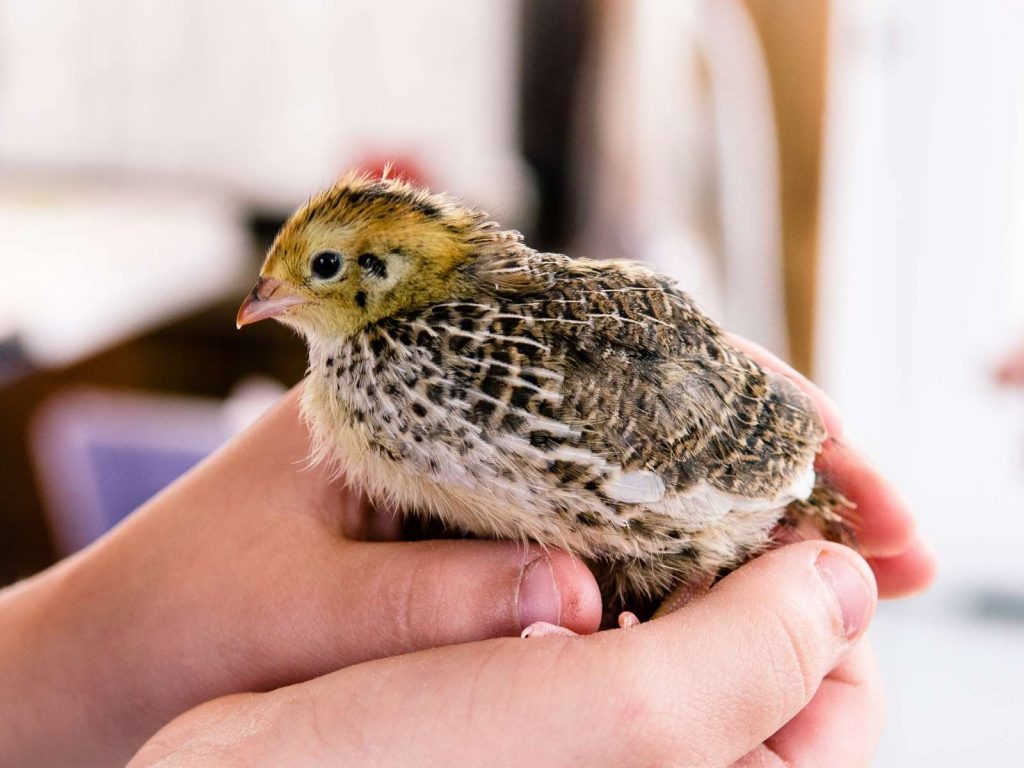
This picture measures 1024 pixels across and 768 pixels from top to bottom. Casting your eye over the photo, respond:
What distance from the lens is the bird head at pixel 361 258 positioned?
2.68ft

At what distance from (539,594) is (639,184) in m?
2.46

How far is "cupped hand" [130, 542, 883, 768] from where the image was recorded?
2.37 ft

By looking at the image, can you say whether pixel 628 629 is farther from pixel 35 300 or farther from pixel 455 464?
pixel 35 300

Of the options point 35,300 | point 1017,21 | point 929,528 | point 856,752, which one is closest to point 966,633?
point 929,528

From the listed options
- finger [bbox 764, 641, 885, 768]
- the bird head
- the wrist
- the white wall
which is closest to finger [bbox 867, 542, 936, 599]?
finger [bbox 764, 641, 885, 768]

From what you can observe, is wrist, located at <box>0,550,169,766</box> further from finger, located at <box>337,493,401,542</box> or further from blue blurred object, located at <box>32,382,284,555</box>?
blue blurred object, located at <box>32,382,284,555</box>

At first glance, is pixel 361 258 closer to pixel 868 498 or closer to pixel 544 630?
pixel 544 630

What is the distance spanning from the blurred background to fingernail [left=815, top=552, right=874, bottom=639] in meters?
1.70

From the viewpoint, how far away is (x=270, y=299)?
0.85 meters

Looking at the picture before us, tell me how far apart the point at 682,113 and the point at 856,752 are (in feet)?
8.54

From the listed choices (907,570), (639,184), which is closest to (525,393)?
(907,570)

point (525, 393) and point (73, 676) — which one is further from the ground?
point (525, 393)

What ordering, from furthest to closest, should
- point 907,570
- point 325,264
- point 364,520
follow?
1. point 907,570
2. point 364,520
3. point 325,264

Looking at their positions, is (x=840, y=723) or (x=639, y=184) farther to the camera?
(x=639, y=184)
